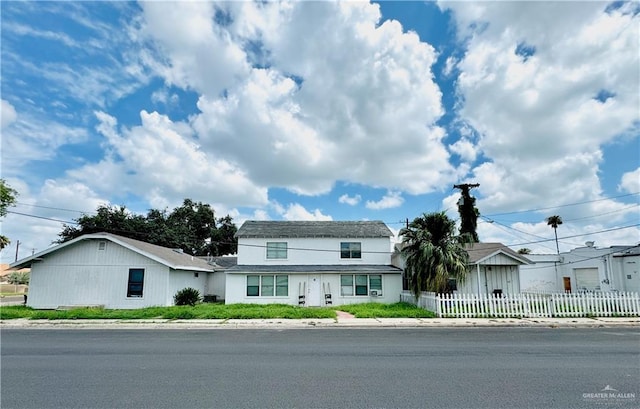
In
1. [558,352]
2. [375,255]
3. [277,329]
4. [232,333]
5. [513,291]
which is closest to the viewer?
[558,352]

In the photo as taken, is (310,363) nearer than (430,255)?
Yes

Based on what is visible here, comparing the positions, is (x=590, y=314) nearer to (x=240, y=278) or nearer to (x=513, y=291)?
(x=513, y=291)

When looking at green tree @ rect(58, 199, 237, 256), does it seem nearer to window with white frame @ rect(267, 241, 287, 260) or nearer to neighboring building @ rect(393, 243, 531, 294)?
window with white frame @ rect(267, 241, 287, 260)

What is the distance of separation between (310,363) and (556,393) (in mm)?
4683

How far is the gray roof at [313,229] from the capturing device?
2727 cm

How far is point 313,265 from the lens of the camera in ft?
87.6

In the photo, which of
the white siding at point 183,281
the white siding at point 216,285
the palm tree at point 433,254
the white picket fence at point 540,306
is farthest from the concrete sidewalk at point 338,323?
the white siding at point 216,285

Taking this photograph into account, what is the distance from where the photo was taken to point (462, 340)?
1149 centimetres

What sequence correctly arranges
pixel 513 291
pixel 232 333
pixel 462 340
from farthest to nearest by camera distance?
1. pixel 513 291
2. pixel 232 333
3. pixel 462 340

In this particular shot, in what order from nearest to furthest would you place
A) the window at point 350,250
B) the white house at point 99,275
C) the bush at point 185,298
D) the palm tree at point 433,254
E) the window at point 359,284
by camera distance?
the palm tree at point 433,254 < the white house at point 99,275 < the bush at point 185,298 < the window at point 359,284 < the window at point 350,250

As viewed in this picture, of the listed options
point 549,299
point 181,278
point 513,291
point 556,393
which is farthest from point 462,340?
point 181,278

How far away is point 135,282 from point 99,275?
2307mm

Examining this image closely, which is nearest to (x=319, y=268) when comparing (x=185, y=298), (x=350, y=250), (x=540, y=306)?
(x=350, y=250)

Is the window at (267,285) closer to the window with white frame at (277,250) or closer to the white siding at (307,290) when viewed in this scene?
the white siding at (307,290)
